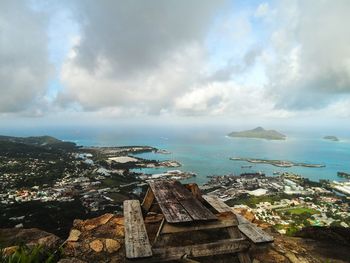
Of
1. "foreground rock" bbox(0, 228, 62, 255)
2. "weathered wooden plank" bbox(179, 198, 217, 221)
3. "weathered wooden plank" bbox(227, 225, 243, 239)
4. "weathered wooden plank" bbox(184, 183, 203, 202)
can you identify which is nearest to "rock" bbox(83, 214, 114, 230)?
"foreground rock" bbox(0, 228, 62, 255)

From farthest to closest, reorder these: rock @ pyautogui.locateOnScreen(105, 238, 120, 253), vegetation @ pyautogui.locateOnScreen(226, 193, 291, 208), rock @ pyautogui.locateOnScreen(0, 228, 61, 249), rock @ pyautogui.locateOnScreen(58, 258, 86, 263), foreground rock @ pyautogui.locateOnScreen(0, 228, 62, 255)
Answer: vegetation @ pyautogui.locateOnScreen(226, 193, 291, 208)
rock @ pyautogui.locateOnScreen(0, 228, 61, 249)
foreground rock @ pyautogui.locateOnScreen(0, 228, 62, 255)
rock @ pyautogui.locateOnScreen(105, 238, 120, 253)
rock @ pyautogui.locateOnScreen(58, 258, 86, 263)

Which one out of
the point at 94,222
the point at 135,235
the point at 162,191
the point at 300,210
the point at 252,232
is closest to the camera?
the point at 135,235

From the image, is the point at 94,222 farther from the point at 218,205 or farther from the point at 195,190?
the point at 218,205

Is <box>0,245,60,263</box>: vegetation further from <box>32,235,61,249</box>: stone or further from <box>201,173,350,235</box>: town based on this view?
<box>201,173,350,235</box>: town


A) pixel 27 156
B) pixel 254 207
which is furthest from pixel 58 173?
pixel 254 207

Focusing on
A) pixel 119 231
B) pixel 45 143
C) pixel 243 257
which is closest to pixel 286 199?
pixel 119 231

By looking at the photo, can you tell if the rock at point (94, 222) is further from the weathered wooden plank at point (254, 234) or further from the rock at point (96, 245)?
the weathered wooden plank at point (254, 234)
